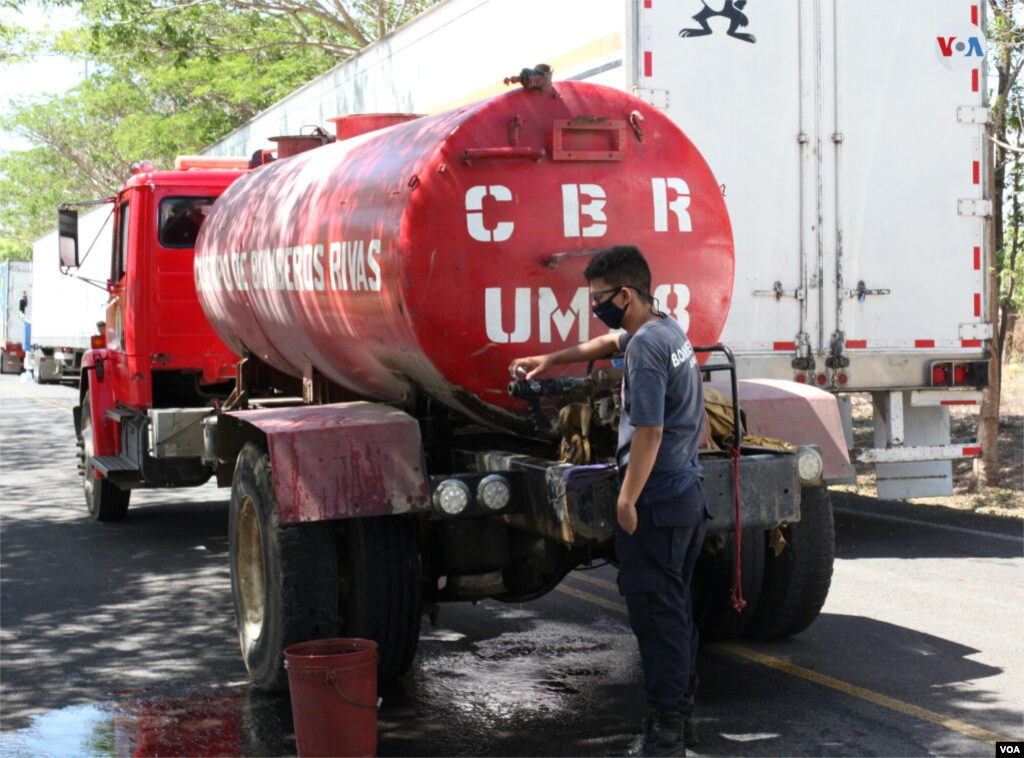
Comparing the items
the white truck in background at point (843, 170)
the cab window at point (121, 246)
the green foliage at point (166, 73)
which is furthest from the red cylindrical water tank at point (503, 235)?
the green foliage at point (166, 73)

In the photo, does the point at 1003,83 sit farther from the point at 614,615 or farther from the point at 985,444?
the point at 614,615

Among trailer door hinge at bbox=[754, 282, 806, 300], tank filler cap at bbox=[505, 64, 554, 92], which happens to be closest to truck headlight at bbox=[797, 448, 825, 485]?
tank filler cap at bbox=[505, 64, 554, 92]

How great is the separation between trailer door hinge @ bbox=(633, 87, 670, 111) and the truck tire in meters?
3.37

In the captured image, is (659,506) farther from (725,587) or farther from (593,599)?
(593,599)

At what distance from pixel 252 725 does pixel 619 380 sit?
84.3 inches

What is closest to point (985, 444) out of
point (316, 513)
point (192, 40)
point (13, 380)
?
point (316, 513)

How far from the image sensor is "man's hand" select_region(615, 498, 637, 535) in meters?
5.00

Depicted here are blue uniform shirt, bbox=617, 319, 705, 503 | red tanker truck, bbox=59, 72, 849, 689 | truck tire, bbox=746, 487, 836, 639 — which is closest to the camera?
blue uniform shirt, bbox=617, 319, 705, 503

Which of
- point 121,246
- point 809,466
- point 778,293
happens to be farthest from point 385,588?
point 121,246

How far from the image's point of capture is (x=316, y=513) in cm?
569

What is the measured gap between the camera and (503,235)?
19.3 feet

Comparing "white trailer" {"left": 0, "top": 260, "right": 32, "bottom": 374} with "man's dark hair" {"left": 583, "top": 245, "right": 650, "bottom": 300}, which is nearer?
"man's dark hair" {"left": 583, "top": 245, "right": 650, "bottom": 300}

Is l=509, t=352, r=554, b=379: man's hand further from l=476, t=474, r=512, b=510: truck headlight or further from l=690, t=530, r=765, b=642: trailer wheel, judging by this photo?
l=690, t=530, r=765, b=642: trailer wheel

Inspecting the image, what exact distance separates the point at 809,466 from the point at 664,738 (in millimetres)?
1420
